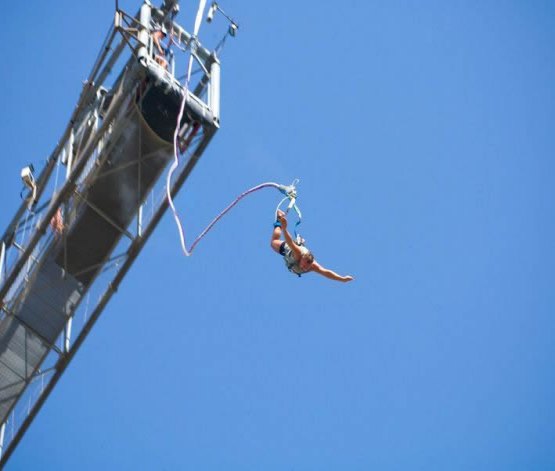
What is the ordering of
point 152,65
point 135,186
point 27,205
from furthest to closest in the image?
point 27,205 < point 135,186 < point 152,65

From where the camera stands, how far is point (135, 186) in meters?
16.2

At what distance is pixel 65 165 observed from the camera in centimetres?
1681

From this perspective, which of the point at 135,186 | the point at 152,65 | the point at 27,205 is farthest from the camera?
the point at 27,205

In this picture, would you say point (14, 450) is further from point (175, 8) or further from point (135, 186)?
point (175, 8)

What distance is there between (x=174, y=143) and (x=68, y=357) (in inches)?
178

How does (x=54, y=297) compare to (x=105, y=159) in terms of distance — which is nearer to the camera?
(x=105, y=159)

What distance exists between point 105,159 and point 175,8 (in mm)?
2894

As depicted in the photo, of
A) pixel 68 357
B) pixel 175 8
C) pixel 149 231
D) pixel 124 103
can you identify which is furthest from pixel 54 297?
pixel 175 8

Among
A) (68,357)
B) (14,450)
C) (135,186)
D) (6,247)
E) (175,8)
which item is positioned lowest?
(14,450)

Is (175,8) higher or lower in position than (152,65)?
higher

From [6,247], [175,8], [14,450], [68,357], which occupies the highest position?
[175,8]

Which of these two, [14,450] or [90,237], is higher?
[90,237]

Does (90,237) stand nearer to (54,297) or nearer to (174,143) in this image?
(54,297)

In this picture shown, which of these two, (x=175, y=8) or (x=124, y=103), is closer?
(x=124, y=103)
